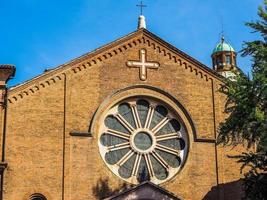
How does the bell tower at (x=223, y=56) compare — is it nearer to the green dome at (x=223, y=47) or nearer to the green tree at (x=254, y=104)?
the green dome at (x=223, y=47)

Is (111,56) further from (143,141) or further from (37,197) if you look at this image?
(37,197)

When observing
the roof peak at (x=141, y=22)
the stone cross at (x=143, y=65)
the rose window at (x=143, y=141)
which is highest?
the roof peak at (x=141, y=22)

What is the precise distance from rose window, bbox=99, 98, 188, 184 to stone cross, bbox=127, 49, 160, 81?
93 cm

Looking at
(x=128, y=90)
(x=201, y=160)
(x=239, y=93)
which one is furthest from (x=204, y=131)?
(x=239, y=93)

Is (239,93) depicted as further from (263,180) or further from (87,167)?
(87,167)

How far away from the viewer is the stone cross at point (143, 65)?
22.8 meters

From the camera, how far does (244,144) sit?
893 inches

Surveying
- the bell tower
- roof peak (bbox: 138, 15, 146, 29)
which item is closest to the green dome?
the bell tower

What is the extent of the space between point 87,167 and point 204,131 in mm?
4534

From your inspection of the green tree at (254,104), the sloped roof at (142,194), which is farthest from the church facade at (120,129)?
the green tree at (254,104)

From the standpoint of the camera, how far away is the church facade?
805 inches

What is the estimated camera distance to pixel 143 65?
2291 cm

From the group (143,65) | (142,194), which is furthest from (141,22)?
(142,194)

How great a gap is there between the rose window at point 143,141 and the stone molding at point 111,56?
72.9 inches
